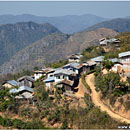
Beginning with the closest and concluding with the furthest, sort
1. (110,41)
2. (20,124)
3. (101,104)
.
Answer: (20,124) < (101,104) < (110,41)

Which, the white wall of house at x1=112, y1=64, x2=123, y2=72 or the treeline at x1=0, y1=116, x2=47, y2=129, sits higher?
the white wall of house at x1=112, y1=64, x2=123, y2=72

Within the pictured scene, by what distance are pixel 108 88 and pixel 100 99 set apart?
1790mm

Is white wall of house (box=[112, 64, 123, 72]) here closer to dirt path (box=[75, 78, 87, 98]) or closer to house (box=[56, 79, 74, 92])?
dirt path (box=[75, 78, 87, 98])

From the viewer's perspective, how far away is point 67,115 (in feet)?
77.5

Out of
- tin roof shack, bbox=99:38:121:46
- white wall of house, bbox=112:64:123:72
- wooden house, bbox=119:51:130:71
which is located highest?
tin roof shack, bbox=99:38:121:46

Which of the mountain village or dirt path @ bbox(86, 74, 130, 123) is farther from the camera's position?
the mountain village

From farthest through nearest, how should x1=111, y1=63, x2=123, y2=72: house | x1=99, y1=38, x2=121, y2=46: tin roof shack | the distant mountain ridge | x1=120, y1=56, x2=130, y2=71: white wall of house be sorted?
the distant mountain ridge
x1=99, y1=38, x2=121, y2=46: tin roof shack
x1=111, y1=63, x2=123, y2=72: house
x1=120, y1=56, x2=130, y2=71: white wall of house

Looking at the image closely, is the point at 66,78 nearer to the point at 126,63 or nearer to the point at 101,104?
the point at 101,104

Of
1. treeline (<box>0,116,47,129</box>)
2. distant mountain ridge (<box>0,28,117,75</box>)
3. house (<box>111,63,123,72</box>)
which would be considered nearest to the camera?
treeline (<box>0,116,47,129</box>)

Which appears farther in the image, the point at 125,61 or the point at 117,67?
the point at 117,67

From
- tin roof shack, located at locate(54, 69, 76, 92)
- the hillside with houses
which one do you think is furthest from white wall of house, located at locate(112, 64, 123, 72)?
tin roof shack, located at locate(54, 69, 76, 92)

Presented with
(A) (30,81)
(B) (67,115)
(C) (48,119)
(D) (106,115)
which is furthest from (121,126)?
(A) (30,81)

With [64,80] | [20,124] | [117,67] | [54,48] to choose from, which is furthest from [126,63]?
[54,48]

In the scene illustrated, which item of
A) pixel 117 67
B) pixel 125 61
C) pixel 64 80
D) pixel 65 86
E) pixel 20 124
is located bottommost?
pixel 20 124
